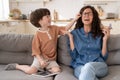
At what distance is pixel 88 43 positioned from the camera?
222cm

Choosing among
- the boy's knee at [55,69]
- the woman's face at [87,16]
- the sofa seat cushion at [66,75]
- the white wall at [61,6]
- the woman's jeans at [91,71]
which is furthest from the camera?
the white wall at [61,6]

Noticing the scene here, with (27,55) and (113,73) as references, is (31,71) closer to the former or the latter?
(27,55)

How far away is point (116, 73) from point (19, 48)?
1122 millimetres

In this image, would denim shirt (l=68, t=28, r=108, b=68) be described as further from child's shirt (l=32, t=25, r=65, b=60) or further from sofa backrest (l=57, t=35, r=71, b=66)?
child's shirt (l=32, t=25, r=65, b=60)

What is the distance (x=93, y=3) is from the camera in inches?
216

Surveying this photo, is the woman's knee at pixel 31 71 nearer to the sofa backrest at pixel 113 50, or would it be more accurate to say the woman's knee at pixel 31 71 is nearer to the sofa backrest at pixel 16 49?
the sofa backrest at pixel 16 49

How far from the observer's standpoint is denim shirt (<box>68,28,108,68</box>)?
7.16 ft

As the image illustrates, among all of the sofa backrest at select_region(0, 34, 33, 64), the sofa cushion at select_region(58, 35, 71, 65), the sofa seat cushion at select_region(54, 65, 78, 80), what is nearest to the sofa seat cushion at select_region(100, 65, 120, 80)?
the sofa seat cushion at select_region(54, 65, 78, 80)

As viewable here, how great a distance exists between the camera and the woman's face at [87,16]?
7.41 feet

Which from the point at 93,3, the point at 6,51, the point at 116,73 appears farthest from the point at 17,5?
the point at 116,73

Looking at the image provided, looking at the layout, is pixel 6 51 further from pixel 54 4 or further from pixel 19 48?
pixel 54 4

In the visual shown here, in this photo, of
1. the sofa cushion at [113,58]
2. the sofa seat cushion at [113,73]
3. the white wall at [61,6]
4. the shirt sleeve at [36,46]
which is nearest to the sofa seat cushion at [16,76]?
the shirt sleeve at [36,46]

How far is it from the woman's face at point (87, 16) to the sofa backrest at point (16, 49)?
0.66 m

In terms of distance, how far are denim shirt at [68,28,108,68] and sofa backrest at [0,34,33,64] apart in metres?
0.53
